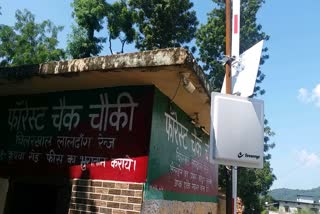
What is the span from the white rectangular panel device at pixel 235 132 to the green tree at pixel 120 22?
58.3ft

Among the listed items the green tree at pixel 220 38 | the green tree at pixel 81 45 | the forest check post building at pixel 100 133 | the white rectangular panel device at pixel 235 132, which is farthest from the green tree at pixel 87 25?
the white rectangular panel device at pixel 235 132

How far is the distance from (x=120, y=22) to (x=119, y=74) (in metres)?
17.4

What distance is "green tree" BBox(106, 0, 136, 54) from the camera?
21.2 m

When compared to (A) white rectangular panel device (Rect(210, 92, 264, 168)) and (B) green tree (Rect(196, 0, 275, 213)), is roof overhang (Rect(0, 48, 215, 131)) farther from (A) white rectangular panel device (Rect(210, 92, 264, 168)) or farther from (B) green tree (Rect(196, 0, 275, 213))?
(B) green tree (Rect(196, 0, 275, 213))

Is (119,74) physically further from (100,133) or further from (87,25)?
(87,25)

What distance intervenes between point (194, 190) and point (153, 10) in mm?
15862

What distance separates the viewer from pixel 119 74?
437cm

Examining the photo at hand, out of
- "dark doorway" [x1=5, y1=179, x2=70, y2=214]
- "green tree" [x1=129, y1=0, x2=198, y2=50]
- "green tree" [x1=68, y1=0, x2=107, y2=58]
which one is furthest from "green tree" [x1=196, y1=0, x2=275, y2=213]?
"dark doorway" [x1=5, y1=179, x2=70, y2=214]

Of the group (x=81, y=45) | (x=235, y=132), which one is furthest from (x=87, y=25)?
(x=235, y=132)

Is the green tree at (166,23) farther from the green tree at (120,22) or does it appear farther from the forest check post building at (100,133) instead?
the forest check post building at (100,133)

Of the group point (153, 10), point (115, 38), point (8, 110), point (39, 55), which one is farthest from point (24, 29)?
point (8, 110)

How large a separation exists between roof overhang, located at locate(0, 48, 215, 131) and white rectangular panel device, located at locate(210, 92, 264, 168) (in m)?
0.54

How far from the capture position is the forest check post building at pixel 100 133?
4328 mm

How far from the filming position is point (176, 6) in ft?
67.1
